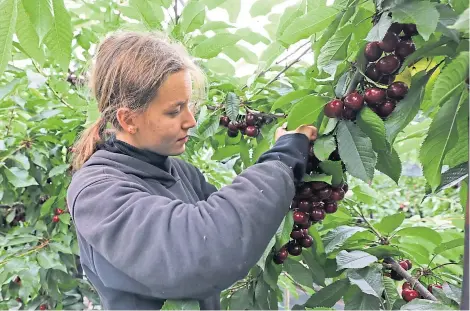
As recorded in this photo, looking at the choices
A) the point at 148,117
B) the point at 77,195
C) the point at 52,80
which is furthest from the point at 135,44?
the point at 52,80

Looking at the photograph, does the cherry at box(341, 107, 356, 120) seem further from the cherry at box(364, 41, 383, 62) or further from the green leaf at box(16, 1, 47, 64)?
the green leaf at box(16, 1, 47, 64)

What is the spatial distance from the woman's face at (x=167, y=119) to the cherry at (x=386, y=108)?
35 cm

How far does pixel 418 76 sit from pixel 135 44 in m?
0.55

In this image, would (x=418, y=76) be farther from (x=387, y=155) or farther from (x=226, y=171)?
(x=226, y=171)

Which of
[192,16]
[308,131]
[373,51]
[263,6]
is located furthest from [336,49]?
[263,6]

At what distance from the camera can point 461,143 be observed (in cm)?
76

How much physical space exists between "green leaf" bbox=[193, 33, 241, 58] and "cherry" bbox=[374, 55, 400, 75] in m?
0.63

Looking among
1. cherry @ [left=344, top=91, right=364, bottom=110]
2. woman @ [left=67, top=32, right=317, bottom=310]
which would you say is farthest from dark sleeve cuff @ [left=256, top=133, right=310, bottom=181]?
cherry @ [left=344, top=91, right=364, bottom=110]

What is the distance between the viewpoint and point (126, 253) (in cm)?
70

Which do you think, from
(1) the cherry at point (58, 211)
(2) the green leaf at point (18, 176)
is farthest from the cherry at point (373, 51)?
(1) the cherry at point (58, 211)

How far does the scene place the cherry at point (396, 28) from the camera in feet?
2.56

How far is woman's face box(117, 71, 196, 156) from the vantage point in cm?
89

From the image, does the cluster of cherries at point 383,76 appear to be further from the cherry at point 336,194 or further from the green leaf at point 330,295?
the green leaf at point 330,295

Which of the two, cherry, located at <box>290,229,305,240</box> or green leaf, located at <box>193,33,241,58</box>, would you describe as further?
green leaf, located at <box>193,33,241,58</box>
